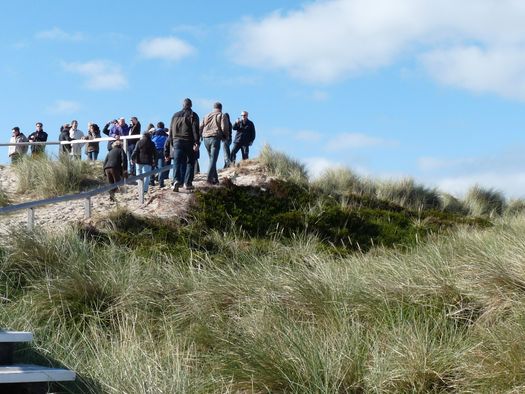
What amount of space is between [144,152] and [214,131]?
1.96m

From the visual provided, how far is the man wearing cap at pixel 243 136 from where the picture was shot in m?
26.8

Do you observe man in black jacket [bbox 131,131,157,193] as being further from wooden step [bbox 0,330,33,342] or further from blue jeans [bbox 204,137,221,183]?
wooden step [bbox 0,330,33,342]

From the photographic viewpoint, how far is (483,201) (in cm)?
2730

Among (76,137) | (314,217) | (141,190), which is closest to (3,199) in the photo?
(141,190)

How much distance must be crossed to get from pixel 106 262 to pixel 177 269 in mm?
885

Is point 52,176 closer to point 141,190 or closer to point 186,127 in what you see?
point 141,190

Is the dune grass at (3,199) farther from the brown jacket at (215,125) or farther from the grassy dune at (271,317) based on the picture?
the grassy dune at (271,317)

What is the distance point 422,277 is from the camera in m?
9.64

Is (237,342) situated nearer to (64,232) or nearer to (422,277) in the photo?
(422,277)

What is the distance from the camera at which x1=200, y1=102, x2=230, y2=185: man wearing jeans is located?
20.7 metres

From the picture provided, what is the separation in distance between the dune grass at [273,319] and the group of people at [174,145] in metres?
6.87

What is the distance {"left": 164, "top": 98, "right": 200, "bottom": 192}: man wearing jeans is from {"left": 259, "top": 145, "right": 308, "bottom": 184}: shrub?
12.7ft

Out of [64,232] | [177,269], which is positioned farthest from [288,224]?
[177,269]

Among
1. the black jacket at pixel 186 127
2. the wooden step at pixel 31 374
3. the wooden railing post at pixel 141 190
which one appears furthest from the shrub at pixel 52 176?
the wooden step at pixel 31 374
